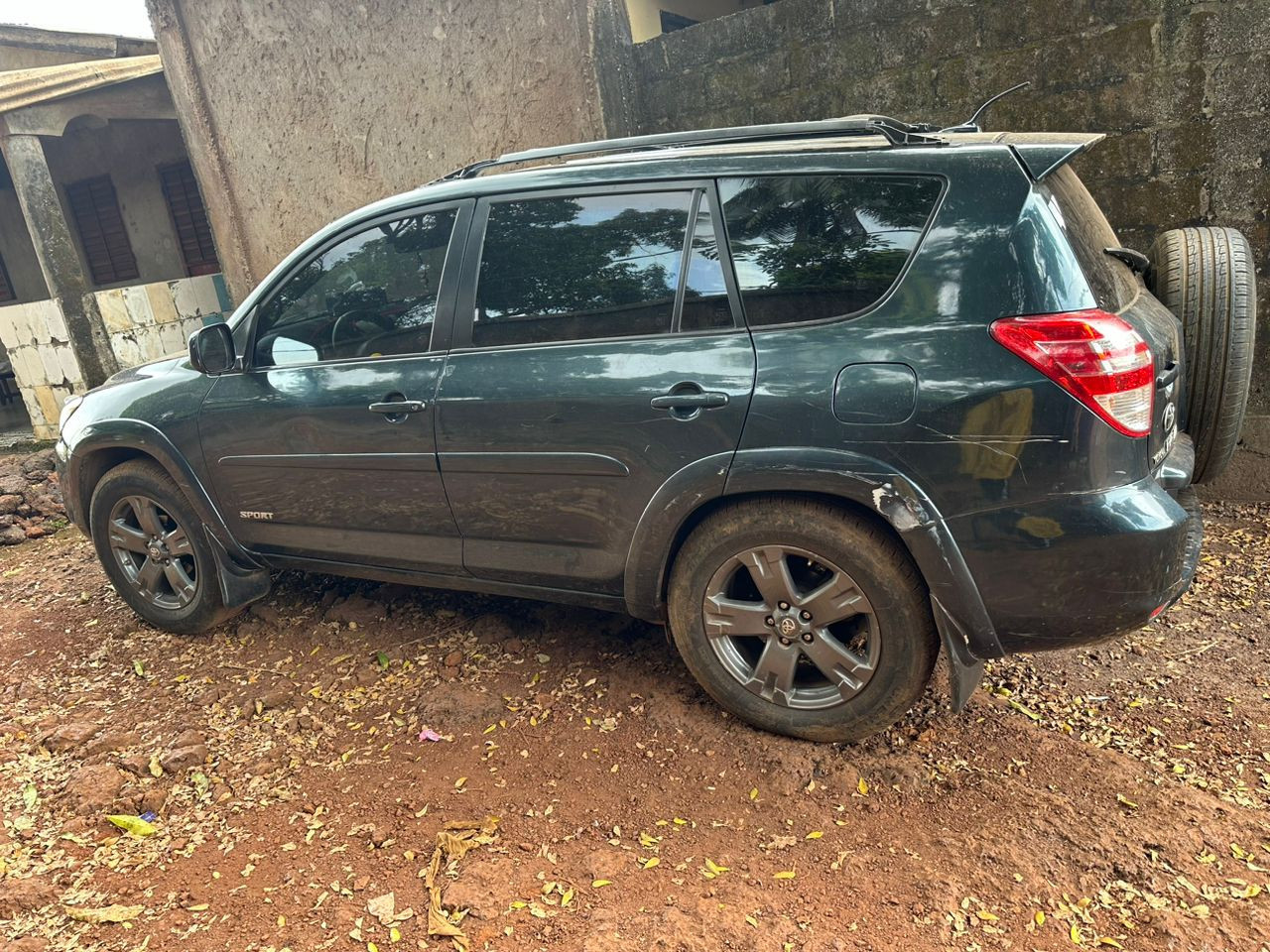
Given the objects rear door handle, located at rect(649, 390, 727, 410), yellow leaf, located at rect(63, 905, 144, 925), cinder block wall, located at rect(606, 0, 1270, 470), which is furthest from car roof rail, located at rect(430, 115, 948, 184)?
yellow leaf, located at rect(63, 905, 144, 925)

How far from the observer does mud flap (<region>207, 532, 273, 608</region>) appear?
12.6 feet

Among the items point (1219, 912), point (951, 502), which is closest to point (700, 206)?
point (951, 502)

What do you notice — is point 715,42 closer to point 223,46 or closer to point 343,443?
point 343,443

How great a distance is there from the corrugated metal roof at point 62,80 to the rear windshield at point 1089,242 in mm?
8580

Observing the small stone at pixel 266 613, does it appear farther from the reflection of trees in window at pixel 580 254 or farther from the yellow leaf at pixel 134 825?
the reflection of trees in window at pixel 580 254

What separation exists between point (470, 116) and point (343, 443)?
3672 millimetres

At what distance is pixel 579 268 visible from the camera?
2.88 metres

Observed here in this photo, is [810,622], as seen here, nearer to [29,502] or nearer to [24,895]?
[24,895]

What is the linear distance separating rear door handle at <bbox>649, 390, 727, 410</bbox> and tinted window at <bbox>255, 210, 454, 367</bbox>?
3.16ft

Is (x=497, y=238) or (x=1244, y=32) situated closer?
(x=497, y=238)

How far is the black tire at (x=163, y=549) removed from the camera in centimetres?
383

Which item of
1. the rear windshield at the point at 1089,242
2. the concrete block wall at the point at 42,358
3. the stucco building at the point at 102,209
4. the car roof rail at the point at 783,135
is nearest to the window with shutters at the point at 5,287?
the stucco building at the point at 102,209

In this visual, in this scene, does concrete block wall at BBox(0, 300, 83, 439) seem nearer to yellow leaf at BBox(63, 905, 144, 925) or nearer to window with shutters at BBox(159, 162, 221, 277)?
window with shutters at BBox(159, 162, 221, 277)

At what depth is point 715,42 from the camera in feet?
16.8
